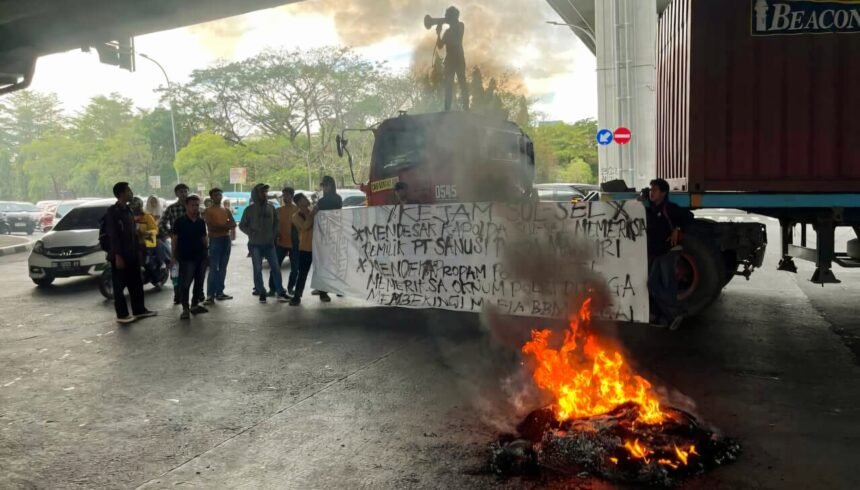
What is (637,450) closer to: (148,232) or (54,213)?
(148,232)

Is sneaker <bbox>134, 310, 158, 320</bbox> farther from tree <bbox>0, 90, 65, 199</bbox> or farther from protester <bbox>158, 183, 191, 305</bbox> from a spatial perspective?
tree <bbox>0, 90, 65, 199</bbox>

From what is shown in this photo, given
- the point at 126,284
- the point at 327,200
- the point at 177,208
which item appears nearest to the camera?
the point at 126,284

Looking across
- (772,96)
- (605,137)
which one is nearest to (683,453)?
(772,96)

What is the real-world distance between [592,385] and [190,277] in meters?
6.24

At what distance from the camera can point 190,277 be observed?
872cm

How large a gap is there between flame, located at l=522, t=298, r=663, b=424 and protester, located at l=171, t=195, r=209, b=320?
5568 mm

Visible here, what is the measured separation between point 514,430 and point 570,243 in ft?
11.2

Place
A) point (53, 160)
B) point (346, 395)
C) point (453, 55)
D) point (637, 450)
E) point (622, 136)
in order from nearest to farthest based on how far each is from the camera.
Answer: point (637, 450)
point (346, 395)
point (453, 55)
point (622, 136)
point (53, 160)

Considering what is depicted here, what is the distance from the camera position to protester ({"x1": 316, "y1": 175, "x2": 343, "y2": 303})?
31.0 ft

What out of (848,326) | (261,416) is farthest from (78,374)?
(848,326)

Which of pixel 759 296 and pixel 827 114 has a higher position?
pixel 827 114

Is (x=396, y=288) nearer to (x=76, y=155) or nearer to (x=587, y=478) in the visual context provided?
(x=587, y=478)

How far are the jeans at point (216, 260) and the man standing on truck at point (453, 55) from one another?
3.91 meters

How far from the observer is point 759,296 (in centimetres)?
923
